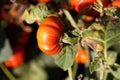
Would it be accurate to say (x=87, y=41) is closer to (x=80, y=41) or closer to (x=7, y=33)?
(x=80, y=41)

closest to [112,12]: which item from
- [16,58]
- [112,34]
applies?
[112,34]

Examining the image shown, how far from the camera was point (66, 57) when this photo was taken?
1898 millimetres

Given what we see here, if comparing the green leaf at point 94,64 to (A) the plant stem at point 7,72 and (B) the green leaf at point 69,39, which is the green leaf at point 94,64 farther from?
(A) the plant stem at point 7,72

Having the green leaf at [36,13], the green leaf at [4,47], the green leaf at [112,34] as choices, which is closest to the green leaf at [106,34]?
the green leaf at [112,34]

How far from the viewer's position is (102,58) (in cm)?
180

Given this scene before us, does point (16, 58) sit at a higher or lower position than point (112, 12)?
lower

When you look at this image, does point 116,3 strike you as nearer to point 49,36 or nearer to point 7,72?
point 49,36

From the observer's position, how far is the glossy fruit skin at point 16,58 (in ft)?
9.44

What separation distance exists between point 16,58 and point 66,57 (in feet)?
3.40

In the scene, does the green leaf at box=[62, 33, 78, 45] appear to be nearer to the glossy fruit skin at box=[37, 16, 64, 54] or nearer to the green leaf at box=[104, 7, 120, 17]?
the glossy fruit skin at box=[37, 16, 64, 54]

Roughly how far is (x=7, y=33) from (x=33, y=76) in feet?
1.18

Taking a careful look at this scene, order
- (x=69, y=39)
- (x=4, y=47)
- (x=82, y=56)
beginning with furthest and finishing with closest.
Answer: (x=4, y=47), (x=82, y=56), (x=69, y=39)

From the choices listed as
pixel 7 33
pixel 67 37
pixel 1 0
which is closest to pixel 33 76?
pixel 7 33

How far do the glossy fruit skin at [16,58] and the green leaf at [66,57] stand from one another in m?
1.01
